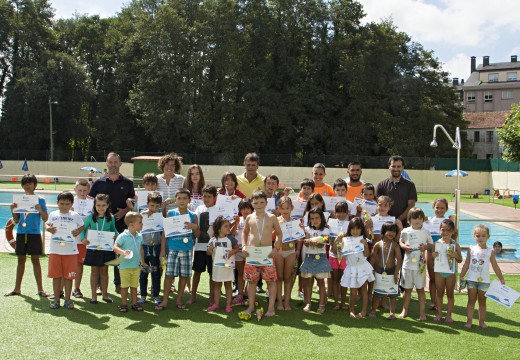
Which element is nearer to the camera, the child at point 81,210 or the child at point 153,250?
the child at point 153,250

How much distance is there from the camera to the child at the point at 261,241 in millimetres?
6051

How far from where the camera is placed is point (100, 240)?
630 centimetres

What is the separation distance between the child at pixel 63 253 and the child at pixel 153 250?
847mm

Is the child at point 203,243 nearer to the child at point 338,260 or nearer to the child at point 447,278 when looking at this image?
the child at point 338,260

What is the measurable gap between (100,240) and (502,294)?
194 inches

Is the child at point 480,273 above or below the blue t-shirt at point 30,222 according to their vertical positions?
below

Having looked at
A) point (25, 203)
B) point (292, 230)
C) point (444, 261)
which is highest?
point (25, 203)

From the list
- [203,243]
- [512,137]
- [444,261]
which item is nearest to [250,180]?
[203,243]

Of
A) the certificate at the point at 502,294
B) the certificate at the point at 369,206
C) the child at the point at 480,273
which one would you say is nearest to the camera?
the certificate at the point at 502,294

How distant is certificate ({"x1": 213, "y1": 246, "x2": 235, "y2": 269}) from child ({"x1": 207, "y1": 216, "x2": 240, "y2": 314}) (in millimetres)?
18

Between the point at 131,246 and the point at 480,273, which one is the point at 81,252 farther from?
the point at 480,273

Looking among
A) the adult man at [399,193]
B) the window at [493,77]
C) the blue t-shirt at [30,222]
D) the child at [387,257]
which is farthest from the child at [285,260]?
the window at [493,77]

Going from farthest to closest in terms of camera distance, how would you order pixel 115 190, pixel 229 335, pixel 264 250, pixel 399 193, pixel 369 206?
pixel 115 190 < pixel 399 193 < pixel 369 206 < pixel 264 250 < pixel 229 335

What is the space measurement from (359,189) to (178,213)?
265cm
